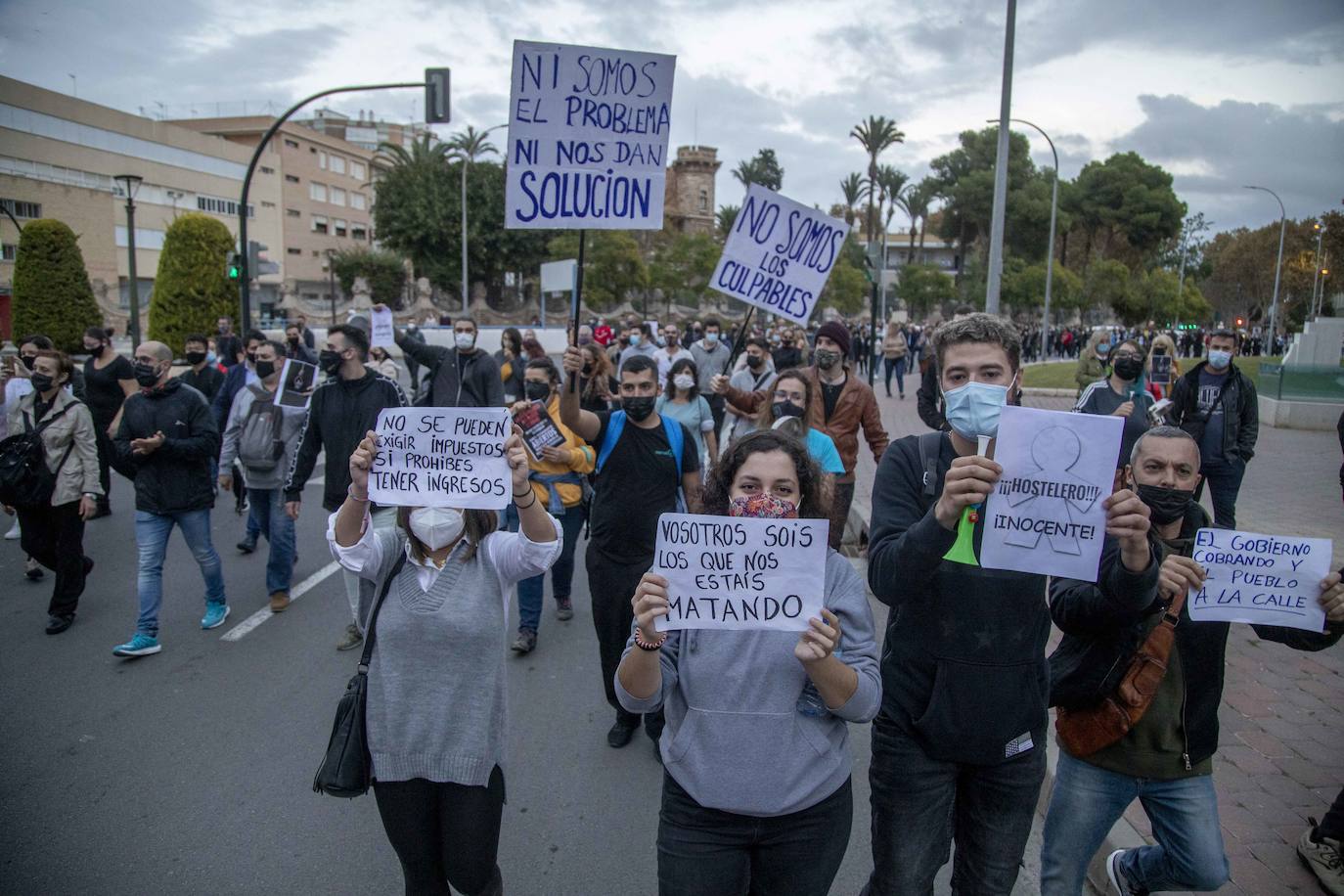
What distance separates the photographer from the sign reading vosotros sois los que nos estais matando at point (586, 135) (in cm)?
446

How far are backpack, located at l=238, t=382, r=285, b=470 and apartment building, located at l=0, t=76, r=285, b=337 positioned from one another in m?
38.4

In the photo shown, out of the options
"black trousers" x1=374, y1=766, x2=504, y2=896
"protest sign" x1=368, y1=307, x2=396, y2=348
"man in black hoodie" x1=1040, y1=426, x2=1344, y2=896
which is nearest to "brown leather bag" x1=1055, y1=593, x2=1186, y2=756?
"man in black hoodie" x1=1040, y1=426, x2=1344, y2=896

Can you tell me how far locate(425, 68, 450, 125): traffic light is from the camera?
55.3 ft

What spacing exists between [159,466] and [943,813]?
543 cm

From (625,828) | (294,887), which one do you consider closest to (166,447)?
(294,887)

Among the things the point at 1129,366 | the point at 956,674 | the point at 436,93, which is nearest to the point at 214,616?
the point at 956,674

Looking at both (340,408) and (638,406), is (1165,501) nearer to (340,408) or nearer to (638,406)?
(638,406)

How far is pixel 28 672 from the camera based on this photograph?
553 cm

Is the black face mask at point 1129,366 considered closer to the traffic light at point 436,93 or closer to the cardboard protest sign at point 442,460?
the cardboard protest sign at point 442,460

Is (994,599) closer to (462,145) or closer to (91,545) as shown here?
(91,545)

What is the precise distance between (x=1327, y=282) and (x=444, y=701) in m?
63.4

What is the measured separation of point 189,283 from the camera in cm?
2878

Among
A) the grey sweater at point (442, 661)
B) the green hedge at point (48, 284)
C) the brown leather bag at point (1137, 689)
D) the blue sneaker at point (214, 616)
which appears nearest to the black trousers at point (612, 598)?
the grey sweater at point (442, 661)

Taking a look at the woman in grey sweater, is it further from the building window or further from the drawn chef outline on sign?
the building window
